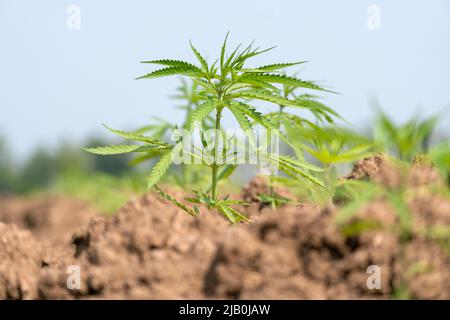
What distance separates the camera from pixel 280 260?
2010 mm

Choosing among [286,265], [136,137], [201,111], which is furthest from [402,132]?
[136,137]

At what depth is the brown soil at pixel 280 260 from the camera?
1.96 meters

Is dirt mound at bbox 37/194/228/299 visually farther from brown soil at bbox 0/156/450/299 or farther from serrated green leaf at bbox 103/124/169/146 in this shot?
serrated green leaf at bbox 103/124/169/146

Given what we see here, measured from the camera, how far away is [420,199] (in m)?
2.05

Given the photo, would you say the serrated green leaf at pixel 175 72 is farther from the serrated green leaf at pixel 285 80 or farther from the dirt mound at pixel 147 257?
the dirt mound at pixel 147 257

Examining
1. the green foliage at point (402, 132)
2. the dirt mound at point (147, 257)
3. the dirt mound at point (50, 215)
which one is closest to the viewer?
the green foliage at point (402, 132)

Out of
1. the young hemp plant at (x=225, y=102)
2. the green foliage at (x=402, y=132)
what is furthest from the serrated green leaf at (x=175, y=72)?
the green foliage at (x=402, y=132)

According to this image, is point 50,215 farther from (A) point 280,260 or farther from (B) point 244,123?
(A) point 280,260

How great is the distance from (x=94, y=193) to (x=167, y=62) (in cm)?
932

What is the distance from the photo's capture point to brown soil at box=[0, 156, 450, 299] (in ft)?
6.43

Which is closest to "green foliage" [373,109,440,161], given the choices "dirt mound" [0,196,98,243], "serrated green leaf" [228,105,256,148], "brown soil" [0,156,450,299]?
"brown soil" [0,156,450,299]

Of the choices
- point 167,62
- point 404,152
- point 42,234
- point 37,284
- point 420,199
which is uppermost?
point 167,62
